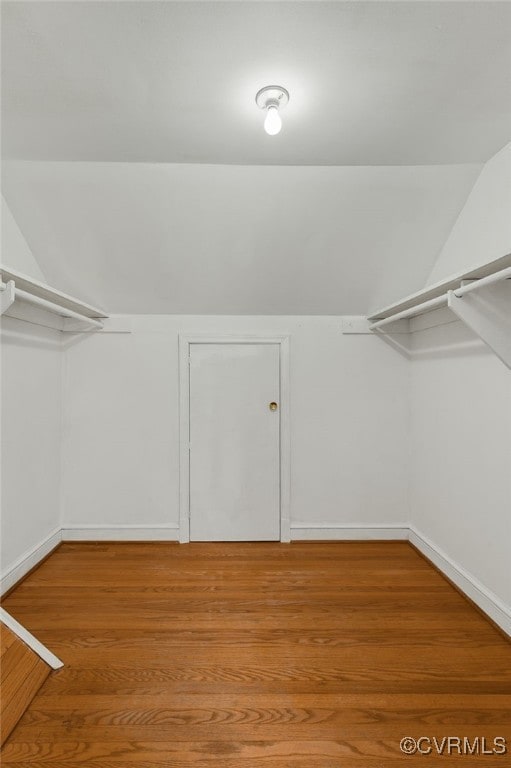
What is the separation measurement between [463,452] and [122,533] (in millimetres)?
2361

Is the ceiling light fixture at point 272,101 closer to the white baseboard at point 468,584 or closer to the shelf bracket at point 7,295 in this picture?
the shelf bracket at point 7,295

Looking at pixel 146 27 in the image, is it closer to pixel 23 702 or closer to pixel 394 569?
pixel 23 702

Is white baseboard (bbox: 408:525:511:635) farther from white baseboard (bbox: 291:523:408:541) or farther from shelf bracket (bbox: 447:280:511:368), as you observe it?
shelf bracket (bbox: 447:280:511:368)

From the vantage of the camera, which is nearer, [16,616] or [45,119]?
[45,119]

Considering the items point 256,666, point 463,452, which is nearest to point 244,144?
point 463,452

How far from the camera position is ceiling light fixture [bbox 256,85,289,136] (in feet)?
5.35

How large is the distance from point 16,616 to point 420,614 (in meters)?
2.02

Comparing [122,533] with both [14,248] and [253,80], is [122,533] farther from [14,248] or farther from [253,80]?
[253,80]

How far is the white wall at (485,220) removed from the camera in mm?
1997

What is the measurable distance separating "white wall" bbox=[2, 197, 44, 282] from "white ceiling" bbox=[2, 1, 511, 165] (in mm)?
403

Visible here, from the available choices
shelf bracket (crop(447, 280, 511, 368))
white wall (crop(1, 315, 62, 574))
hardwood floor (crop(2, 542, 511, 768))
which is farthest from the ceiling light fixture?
hardwood floor (crop(2, 542, 511, 768))

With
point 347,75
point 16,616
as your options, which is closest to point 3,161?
point 347,75

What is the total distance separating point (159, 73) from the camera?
1.57 meters
